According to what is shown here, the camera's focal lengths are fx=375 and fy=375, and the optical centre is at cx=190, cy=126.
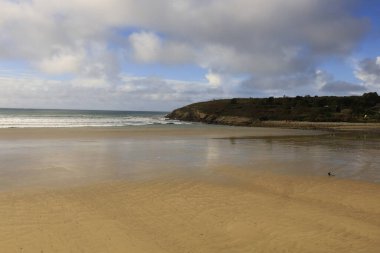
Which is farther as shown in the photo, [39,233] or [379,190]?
[379,190]

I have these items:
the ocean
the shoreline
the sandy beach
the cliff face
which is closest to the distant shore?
the cliff face

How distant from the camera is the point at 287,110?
62156 mm

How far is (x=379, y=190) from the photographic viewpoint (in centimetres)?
1099

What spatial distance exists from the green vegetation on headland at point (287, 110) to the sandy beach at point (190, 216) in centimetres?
4711

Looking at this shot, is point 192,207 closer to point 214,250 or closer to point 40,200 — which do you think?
point 214,250

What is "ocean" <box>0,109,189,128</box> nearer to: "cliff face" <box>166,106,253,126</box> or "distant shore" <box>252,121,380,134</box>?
"cliff face" <box>166,106,253,126</box>

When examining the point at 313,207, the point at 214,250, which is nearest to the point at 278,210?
the point at 313,207

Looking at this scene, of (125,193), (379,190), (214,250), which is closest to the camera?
(214,250)

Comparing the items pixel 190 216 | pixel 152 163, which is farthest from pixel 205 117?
pixel 190 216

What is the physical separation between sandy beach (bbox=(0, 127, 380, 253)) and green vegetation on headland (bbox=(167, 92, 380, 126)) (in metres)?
47.1

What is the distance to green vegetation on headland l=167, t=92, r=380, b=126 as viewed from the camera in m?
56.8

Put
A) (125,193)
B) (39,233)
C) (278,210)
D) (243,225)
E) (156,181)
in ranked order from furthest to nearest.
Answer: (156,181) → (125,193) → (278,210) → (243,225) → (39,233)

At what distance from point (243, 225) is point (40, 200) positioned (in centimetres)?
499

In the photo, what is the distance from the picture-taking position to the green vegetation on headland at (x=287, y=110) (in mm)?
56844
